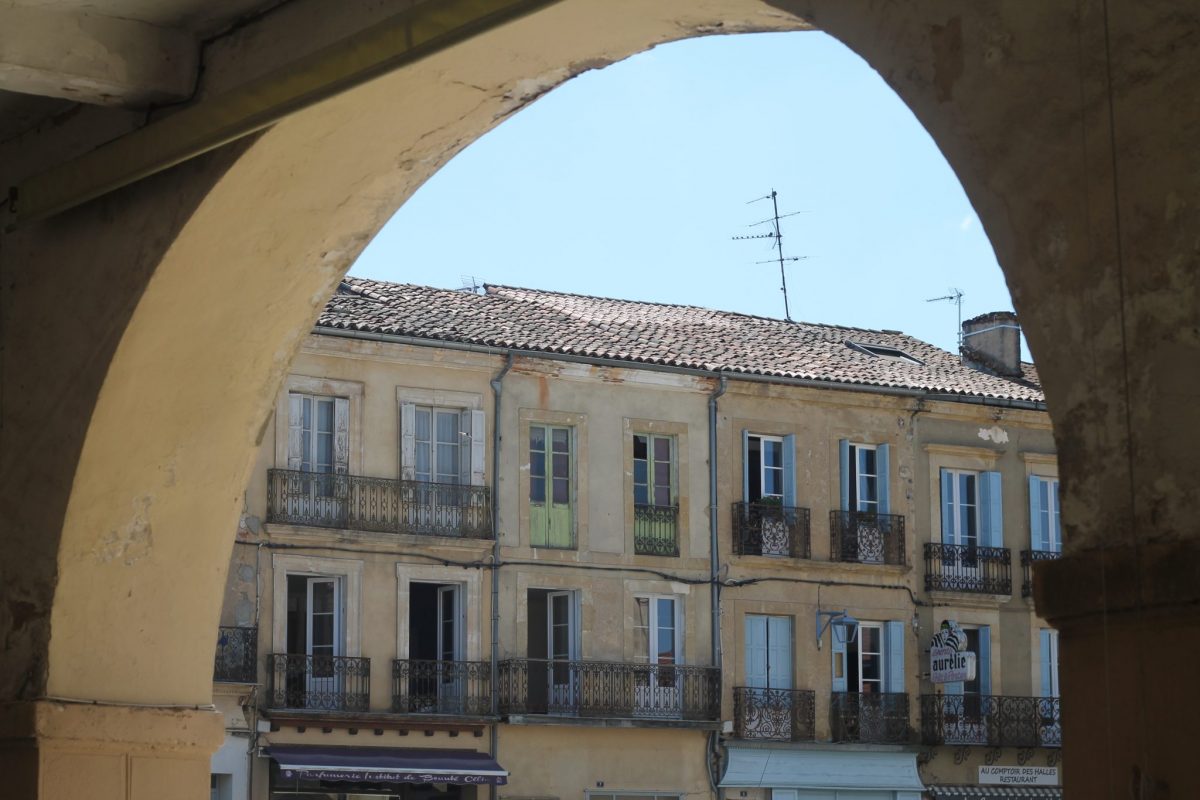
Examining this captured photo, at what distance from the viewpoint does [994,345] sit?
30.6 meters

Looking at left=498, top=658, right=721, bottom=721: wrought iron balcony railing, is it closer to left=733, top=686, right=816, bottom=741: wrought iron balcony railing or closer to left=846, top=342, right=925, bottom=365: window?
left=733, top=686, right=816, bottom=741: wrought iron balcony railing

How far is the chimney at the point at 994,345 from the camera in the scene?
30391 millimetres

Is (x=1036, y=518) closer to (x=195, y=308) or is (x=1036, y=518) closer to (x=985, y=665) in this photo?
(x=985, y=665)

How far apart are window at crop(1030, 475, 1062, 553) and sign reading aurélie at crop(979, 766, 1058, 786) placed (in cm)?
310

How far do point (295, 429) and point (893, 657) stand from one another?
8957mm

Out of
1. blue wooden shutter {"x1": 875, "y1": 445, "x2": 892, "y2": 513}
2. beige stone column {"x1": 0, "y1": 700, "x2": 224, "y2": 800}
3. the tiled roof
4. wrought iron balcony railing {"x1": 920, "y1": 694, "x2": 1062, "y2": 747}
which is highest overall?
the tiled roof

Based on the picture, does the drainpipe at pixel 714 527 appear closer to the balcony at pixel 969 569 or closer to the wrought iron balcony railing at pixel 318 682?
the balcony at pixel 969 569

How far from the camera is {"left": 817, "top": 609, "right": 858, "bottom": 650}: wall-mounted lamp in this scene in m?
26.5

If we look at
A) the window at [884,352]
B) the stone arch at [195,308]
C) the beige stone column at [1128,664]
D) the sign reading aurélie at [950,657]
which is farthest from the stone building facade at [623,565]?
the beige stone column at [1128,664]

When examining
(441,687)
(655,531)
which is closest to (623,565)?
(655,531)

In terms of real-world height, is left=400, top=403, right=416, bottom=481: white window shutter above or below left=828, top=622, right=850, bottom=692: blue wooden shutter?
above

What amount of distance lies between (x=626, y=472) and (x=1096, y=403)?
23.0 meters

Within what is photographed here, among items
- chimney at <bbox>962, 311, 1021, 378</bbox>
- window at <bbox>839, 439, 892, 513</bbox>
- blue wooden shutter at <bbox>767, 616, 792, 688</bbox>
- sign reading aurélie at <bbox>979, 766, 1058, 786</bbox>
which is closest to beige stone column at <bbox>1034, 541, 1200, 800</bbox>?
blue wooden shutter at <bbox>767, 616, 792, 688</bbox>

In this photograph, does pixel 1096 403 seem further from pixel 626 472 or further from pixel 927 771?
pixel 927 771
